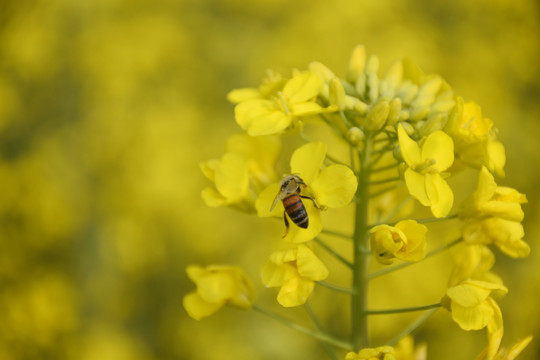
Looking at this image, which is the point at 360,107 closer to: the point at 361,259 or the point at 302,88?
the point at 302,88

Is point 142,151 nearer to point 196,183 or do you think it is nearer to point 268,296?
point 196,183

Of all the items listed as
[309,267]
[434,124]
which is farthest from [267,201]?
[434,124]

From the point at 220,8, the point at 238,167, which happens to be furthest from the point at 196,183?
the point at 238,167

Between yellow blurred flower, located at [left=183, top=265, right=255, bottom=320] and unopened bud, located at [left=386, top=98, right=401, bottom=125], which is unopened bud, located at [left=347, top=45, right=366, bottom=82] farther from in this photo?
yellow blurred flower, located at [left=183, top=265, right=255, bottom=320]

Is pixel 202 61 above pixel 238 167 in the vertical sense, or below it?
above

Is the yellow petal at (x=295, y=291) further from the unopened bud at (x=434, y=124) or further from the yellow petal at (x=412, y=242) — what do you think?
the unopened bud at (x=434, y=124)
